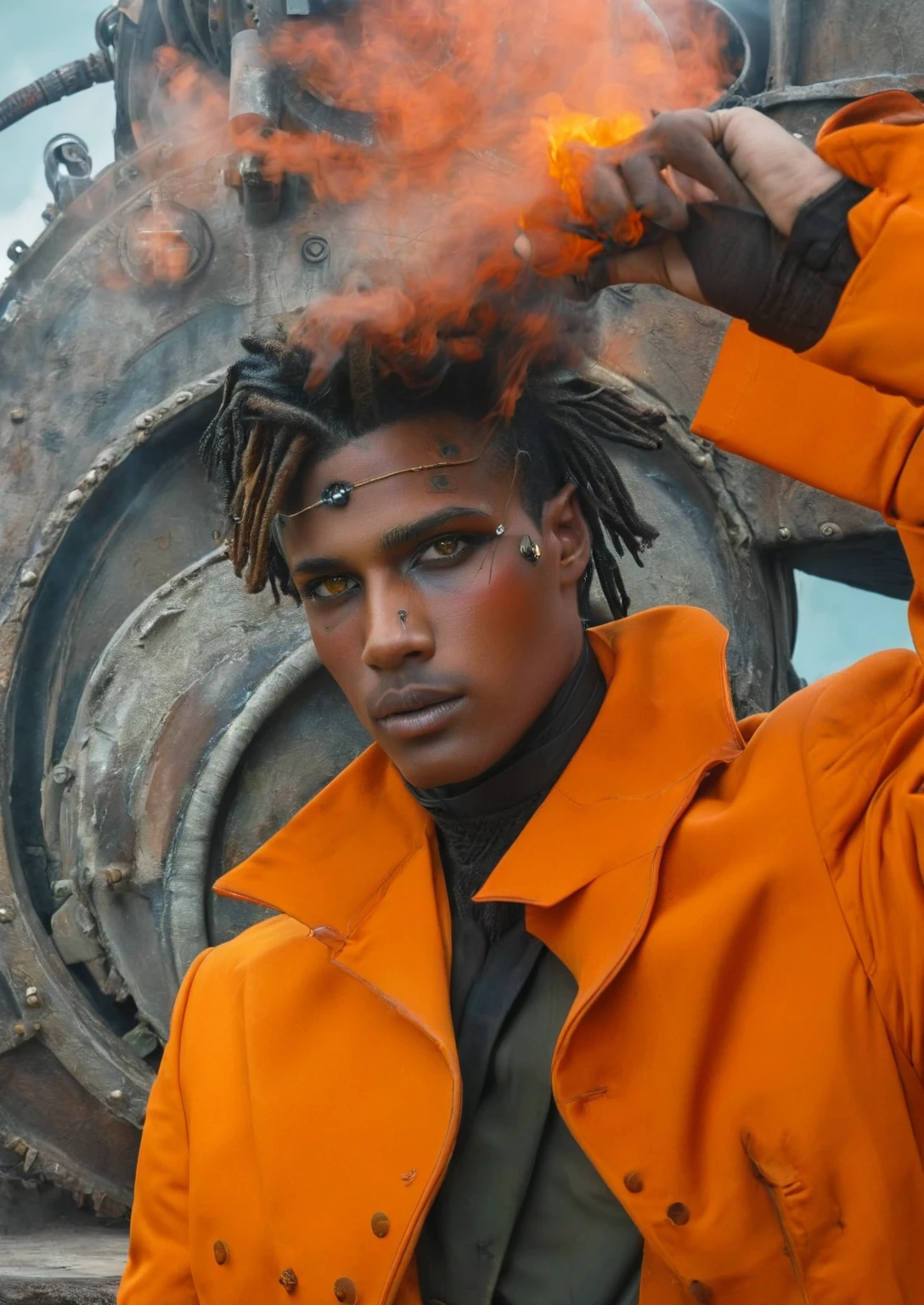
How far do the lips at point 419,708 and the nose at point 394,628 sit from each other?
0.04 metres

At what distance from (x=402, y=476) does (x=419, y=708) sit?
364 mm

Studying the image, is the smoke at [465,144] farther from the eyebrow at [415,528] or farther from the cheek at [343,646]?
the cheek at [343,646]

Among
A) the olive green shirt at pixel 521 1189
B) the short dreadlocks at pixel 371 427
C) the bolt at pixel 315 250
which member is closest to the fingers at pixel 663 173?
the short dreadlocks at pixel 371 427

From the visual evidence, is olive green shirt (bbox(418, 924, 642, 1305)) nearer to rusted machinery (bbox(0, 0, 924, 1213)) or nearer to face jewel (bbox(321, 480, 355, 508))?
face jewel (bbox(321, 480, 355, 508))

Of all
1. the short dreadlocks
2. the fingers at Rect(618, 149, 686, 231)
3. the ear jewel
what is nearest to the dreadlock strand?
the short dreadlocks

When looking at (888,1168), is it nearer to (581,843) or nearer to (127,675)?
(581,843)

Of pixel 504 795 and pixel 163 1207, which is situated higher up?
pixel 504 795

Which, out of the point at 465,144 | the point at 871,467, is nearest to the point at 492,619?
the point at 871,467

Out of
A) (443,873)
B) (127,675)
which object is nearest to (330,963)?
(443,873)

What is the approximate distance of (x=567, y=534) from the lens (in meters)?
2.17

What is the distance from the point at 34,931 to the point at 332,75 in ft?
7.35

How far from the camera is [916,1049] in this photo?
1.61 metres

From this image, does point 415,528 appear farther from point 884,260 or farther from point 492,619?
point 884,260

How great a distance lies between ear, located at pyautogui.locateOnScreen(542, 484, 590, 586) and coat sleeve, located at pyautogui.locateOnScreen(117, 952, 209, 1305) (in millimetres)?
1053
